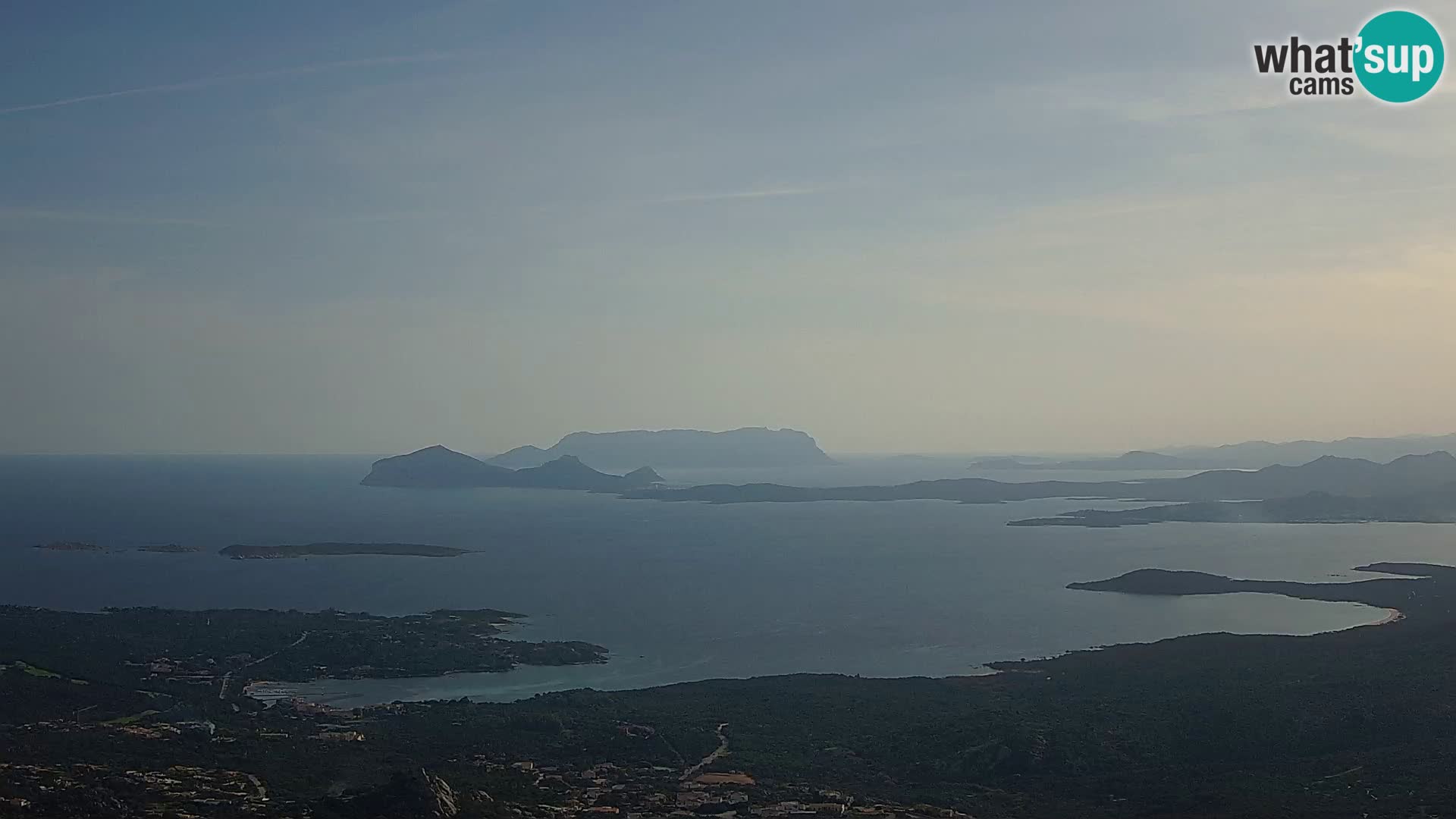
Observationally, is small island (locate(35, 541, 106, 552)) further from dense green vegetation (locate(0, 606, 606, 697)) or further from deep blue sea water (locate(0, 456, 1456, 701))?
dense green vegetation (locate(0, 606, 606, 697))

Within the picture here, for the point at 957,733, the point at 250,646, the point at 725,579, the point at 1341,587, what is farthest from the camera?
the point at 725,579

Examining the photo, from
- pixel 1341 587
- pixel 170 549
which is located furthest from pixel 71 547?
pixel 1341 587

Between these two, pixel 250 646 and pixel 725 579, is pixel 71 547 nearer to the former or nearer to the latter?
pixel 250 646

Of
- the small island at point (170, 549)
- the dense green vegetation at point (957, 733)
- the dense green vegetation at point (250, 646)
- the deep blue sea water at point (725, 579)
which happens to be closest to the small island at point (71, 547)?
the deep blue sea water at point (725, 579)

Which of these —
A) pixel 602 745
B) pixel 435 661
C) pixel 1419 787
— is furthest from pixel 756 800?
pixel 435 661

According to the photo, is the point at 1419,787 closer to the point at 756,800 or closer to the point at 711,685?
the point at 756,800

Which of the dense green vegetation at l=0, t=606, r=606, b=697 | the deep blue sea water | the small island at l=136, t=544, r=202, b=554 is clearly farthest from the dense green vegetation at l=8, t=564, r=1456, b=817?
the small island at l=136, t=544, r=202, b=554

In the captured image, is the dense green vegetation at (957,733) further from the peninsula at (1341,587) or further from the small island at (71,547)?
the small island at (71,547)
